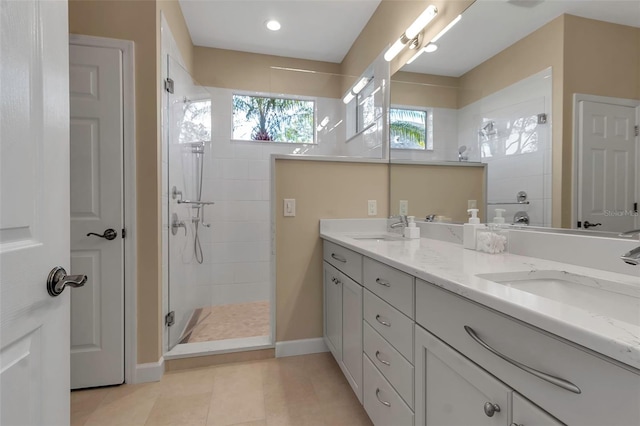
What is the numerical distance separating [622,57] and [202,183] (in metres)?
2.91

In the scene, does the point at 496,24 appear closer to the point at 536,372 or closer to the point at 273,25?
the point at 536,372

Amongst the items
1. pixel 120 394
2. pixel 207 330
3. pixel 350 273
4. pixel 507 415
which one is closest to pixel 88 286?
pixel 120 394

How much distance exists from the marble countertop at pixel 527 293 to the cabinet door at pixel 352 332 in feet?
0.97

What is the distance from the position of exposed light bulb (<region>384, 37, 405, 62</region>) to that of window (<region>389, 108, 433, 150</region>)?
1.39 ft

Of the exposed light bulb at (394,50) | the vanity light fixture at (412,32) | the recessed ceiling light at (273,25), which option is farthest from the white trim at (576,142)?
the recessed ceiling light at (273,25)

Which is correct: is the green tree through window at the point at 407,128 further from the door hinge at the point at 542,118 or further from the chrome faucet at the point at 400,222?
the door hinge at the point at 542,118

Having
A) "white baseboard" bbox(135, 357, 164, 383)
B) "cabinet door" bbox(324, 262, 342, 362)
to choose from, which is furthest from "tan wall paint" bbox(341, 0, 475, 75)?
"white baseboard" bbox(135, 357, 164, 383)

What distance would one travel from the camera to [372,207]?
2250 mm

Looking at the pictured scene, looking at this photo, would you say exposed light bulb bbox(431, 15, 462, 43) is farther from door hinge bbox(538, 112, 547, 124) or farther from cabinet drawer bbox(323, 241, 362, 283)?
cabinet drawer bbox(323, 241, 362, 283)

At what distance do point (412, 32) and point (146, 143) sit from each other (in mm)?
1898

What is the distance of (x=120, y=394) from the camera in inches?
66.5

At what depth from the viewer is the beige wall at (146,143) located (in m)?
1.74

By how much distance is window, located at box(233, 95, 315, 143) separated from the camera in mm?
2686

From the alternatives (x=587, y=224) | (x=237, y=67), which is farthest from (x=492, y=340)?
(x=237, y=67)
